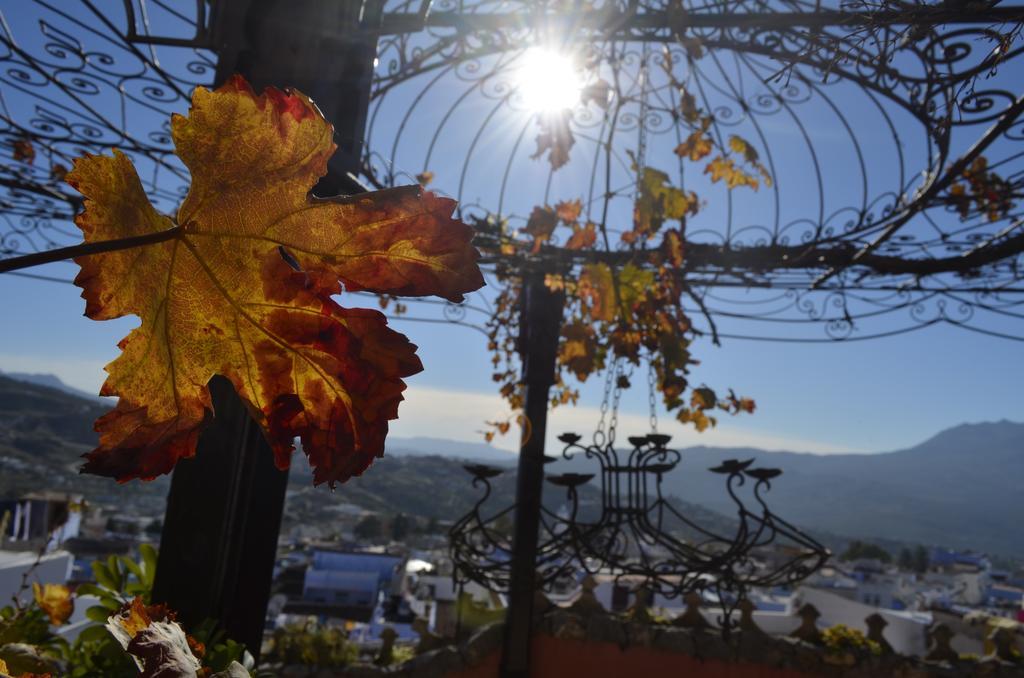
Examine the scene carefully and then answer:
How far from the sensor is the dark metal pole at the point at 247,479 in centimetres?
109

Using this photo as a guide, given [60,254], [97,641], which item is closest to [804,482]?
[97,641]

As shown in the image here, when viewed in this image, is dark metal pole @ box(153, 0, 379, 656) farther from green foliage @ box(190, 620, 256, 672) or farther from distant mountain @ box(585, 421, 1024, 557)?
distant mountain @ box(585, 421, 1024, 557)

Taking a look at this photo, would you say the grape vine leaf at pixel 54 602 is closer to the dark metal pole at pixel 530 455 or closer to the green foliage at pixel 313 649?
the dark metal pole at pixel 530 455

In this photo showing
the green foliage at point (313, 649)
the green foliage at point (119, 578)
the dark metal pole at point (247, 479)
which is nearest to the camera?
the dark metal pole at point (247, 479)

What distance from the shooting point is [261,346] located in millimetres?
436

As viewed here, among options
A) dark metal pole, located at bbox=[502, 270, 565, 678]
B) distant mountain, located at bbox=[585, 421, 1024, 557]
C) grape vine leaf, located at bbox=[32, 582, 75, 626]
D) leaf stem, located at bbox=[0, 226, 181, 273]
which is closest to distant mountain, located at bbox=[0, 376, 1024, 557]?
distant mountain, located at bbox=[585, 421, 1024, 557]

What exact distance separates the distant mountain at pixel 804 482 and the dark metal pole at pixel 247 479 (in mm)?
15559

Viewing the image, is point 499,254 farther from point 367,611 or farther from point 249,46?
point 367,611

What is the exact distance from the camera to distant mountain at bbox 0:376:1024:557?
26.7m

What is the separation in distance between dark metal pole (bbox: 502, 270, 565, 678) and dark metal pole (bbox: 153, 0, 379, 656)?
2339mm

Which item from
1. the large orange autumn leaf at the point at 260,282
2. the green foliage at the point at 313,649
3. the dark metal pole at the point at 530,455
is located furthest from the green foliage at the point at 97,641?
the green foliage at the point at 313,649

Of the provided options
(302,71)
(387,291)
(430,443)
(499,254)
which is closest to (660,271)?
(499,254)

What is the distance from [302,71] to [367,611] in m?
32.5

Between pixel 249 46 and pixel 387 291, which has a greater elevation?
pixel 249 46
